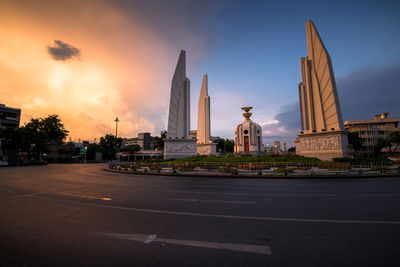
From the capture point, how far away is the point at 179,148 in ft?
105

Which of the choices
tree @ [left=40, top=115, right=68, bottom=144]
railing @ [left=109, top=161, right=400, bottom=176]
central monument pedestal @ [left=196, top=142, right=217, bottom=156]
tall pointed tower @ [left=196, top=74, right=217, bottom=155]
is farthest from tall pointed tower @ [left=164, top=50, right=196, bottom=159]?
tree @ [left=40, top=115, right=68, bottom=144]

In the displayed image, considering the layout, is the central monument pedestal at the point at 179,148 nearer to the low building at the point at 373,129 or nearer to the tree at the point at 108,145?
the tree at the point at 108,145

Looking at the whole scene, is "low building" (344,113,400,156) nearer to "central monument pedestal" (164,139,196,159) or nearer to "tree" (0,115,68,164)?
"central monument pedestal" (164,139,196,159)

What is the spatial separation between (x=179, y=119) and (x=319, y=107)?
74.7 ft

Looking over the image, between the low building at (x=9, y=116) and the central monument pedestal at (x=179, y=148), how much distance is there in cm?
5523

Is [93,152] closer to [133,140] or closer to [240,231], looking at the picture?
[133,140]

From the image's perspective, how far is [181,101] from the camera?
3547 cm

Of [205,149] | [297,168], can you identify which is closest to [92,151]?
[205,149]

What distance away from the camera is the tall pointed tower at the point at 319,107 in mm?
22766

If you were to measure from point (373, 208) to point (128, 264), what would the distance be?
6794mm

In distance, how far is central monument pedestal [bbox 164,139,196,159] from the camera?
3155 cm

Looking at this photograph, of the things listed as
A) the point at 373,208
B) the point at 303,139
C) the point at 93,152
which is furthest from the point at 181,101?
the point at 93,152

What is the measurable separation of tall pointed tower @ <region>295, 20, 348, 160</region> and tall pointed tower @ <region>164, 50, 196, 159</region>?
729 inches

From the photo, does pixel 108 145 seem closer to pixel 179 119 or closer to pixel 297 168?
pixel 179 119
